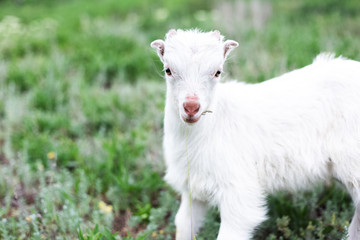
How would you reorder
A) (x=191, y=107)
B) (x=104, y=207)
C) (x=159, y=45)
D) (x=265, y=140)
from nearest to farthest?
1. (x=191, y=107)
2. (x=159, y=45)
3. (x=265, y=140)
4. (x=104, y=207)

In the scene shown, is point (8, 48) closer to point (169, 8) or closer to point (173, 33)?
point (169, 8)

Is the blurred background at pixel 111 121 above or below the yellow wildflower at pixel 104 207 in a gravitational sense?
above

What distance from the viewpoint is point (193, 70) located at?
2.41 meters

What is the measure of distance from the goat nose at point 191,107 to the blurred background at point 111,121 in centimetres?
114

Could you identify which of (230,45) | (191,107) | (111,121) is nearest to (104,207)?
(111,121)

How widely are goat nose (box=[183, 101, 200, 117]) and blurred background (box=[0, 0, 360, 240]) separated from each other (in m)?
1.14

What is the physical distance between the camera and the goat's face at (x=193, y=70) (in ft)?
7.70

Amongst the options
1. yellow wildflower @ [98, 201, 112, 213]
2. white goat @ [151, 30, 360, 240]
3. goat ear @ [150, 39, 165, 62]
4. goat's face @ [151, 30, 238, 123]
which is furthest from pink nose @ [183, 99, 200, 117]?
yellow wildflower @ [98, 201, 112, 213]

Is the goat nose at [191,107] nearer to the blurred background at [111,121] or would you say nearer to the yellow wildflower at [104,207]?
the blurred background at [111,121]

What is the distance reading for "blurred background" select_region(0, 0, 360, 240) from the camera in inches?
133

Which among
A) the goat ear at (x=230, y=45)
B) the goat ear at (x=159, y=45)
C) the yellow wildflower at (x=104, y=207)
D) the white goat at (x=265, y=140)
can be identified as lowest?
the yellow wildflower at (x=104, y=207)

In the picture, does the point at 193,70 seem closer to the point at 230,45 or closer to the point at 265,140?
the point at 230,45

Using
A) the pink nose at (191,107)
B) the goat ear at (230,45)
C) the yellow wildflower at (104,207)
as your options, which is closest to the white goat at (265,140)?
the goat ear at (230,45)

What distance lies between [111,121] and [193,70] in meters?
2.91
